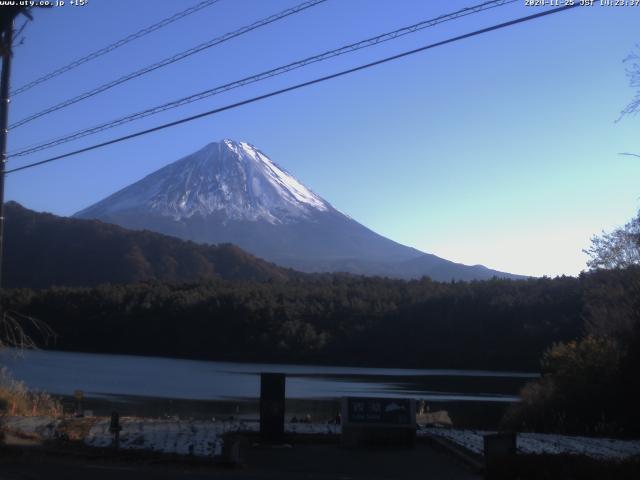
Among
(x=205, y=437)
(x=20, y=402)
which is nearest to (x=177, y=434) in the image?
(x=205, y=437)

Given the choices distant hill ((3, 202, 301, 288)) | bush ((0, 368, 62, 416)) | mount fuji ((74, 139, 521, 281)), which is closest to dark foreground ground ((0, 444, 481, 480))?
bush ((0, 368, 62, 416))

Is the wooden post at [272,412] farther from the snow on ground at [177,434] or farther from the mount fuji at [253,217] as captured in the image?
the mount fuji at [253,217]

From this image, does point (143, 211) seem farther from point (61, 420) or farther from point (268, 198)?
point (61, 420)

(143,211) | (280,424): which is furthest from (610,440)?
(143,211)

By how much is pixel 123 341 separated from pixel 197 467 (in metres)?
56.4

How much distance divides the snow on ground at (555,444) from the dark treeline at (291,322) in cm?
4159

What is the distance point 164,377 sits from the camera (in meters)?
43.0

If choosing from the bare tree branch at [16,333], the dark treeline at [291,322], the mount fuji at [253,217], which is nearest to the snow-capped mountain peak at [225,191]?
the mount fuji at [253,217]

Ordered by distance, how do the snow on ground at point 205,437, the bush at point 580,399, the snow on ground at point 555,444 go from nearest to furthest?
the snow on ground at point 205,437, the snow on ground at point 555,444, the bush at point 580,399

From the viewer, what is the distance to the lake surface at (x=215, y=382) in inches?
1393

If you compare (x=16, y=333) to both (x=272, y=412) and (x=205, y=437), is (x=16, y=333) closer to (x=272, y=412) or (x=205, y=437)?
(x=205, y=437)

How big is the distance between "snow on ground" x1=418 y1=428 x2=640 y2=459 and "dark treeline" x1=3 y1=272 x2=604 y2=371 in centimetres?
4159

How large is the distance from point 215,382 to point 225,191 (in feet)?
355

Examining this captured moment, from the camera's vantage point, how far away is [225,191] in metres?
147
